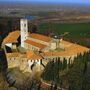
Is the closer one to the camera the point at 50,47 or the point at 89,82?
the point at 89,82

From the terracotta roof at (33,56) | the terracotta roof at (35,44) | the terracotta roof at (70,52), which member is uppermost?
the terracotta roof at (33,56)

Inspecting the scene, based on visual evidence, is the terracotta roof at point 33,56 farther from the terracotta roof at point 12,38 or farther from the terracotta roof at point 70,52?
the terracotta roof at point 12,38

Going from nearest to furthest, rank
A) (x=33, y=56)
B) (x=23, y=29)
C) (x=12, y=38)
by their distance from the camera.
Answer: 1. (x=33, y=56)
2. (x=23, y=29)
3. (x=12, y=38)

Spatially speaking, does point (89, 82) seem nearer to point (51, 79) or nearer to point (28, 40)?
point (51, 79)

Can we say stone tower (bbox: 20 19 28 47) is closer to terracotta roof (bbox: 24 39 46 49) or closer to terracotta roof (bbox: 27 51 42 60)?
terracotta roof (bbox: 24 39 46 49)

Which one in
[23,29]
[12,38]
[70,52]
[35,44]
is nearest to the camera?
[70,52]

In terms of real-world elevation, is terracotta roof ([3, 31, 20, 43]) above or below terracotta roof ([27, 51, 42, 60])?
below

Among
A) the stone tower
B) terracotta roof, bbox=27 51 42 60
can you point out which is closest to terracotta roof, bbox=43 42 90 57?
terracotta roof, bbox=27 51 42 60

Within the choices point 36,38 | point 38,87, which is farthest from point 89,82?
point 36,38

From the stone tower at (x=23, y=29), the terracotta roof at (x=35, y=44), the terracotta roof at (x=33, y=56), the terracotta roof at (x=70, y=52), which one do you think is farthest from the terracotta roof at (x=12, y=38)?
the terracotta roof at (x=33, y=56)

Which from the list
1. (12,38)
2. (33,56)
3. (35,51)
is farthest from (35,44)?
(33,56)

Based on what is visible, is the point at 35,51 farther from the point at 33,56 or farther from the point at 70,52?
the point at 70,52
